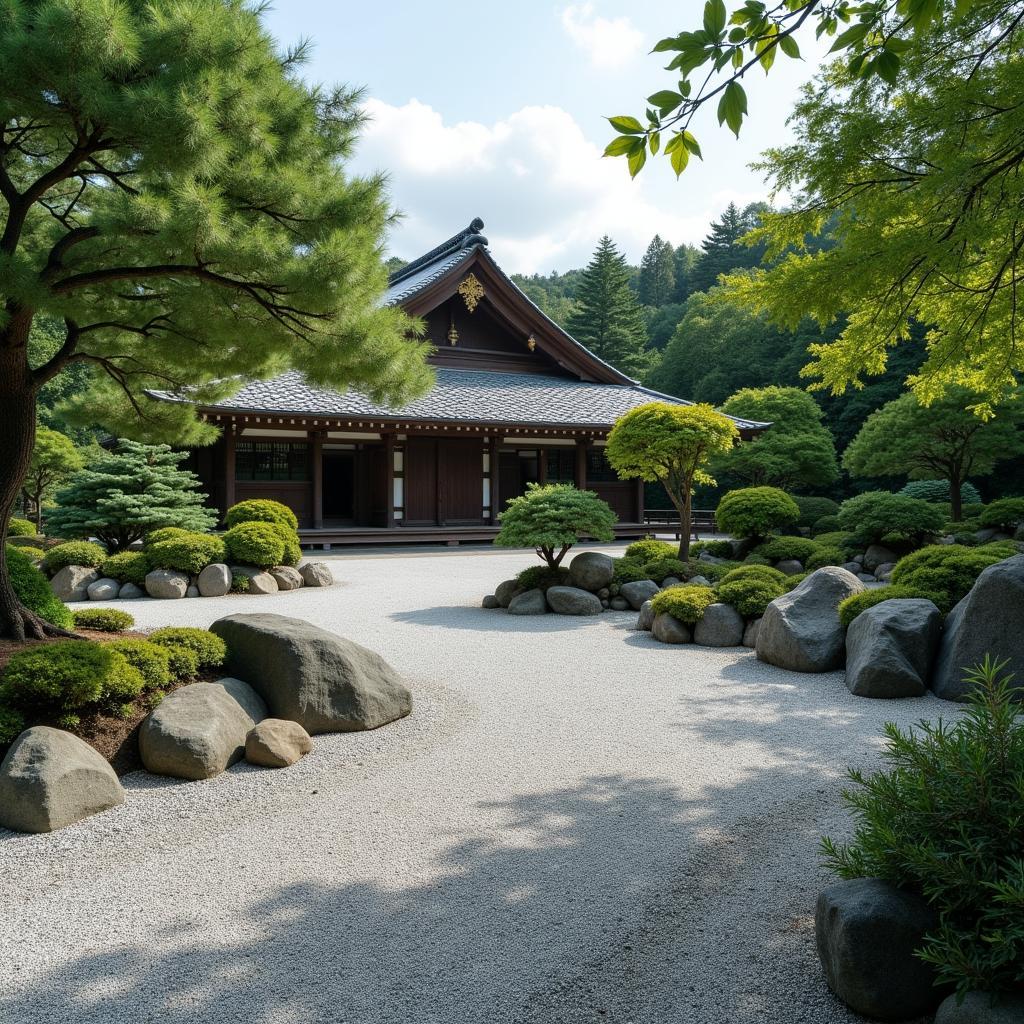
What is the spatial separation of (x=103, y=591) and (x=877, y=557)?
11855 mm

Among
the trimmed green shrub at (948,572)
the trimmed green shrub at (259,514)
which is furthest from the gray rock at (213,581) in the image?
the trimmed green shrub at (948,572)

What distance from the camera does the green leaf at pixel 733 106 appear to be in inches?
75.4

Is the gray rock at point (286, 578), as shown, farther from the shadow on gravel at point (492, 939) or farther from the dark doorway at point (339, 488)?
the shadow on gravel at point (492, 939)

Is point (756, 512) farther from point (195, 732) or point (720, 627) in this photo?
point (195, 732)

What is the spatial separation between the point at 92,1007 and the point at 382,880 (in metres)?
1.02

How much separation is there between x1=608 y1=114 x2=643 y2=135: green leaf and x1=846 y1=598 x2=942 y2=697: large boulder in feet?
15.4

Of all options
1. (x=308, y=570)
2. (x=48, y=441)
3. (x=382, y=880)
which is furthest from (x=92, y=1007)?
(x=48, y=441)

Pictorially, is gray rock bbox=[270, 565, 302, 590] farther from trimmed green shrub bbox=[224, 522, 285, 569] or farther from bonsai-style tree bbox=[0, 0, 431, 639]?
bonsai-style tree bbox=[0, 0, 431, 639]

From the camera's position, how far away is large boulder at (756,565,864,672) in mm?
6348

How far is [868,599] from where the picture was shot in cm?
634

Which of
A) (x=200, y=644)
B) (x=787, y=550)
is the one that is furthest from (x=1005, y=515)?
(x=200, y=644)

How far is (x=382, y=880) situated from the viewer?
2.94 metres

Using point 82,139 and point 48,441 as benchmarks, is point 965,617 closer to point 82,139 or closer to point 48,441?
point 82,139

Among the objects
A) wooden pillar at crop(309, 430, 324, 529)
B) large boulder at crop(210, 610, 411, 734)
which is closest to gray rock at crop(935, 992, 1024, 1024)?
large boulder at crop(210, 610, 411, 734)
